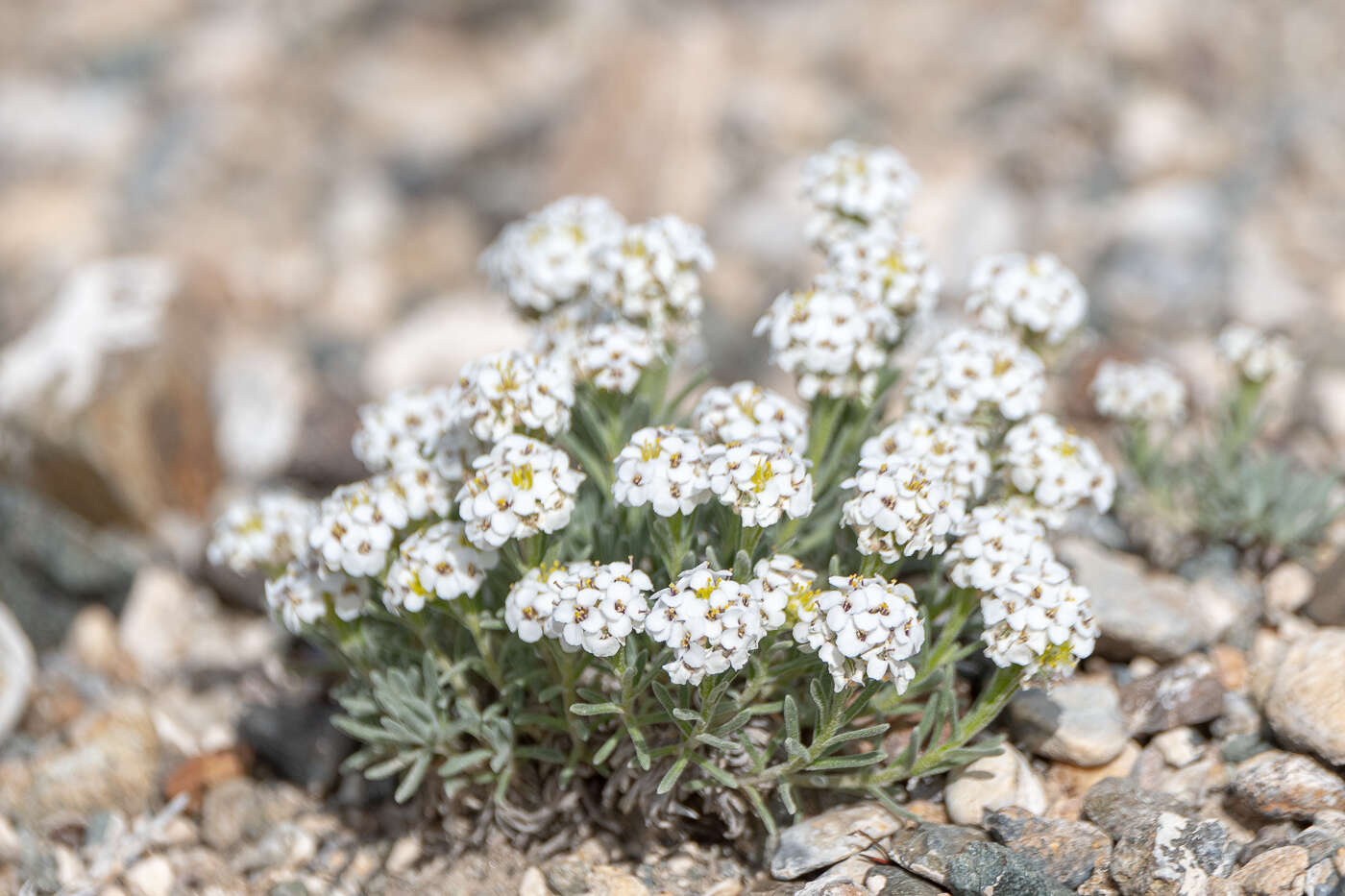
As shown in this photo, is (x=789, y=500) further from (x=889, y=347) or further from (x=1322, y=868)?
(x=1322, y=868)

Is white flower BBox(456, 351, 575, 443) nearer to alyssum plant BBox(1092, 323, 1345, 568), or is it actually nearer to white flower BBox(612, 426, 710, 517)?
white flower BBox(612, 426, 710, 517)

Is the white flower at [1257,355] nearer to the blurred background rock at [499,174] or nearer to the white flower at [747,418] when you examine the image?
the blurred background rock at [499,174]

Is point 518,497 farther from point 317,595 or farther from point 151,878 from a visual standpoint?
point 151,878

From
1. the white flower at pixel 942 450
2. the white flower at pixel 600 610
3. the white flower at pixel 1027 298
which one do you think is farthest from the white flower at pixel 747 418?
the white flower at pixel 1027 298

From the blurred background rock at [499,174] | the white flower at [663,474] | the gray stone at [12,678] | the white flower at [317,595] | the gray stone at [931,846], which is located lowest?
the gray stone at [931,846]

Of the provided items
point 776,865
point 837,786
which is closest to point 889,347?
point 837,786

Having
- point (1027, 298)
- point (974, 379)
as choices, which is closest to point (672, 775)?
point (974, 379)

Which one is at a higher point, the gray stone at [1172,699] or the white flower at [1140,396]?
the white flower at [1140,396]
